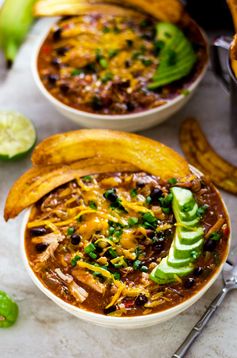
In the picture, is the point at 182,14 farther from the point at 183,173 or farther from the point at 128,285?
the point at 128,285

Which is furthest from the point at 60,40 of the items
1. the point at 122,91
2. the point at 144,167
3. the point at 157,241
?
the point at 157,241

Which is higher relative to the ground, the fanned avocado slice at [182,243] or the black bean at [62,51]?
the fanned avocado slice at [182,243]

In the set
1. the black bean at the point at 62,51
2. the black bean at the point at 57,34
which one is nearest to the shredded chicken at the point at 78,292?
the black bean at the point at 62,51

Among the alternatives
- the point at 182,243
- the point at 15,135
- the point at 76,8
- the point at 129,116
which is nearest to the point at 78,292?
the point at 182,243

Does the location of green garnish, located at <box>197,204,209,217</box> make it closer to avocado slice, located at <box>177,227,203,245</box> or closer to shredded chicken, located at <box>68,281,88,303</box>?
avocado slice, located at <box>177,227,203,245</box>

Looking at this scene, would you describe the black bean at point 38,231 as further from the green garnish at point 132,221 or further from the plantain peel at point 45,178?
the green garnish at point 132,221

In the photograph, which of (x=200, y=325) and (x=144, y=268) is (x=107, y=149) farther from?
(x=200, y=325)
